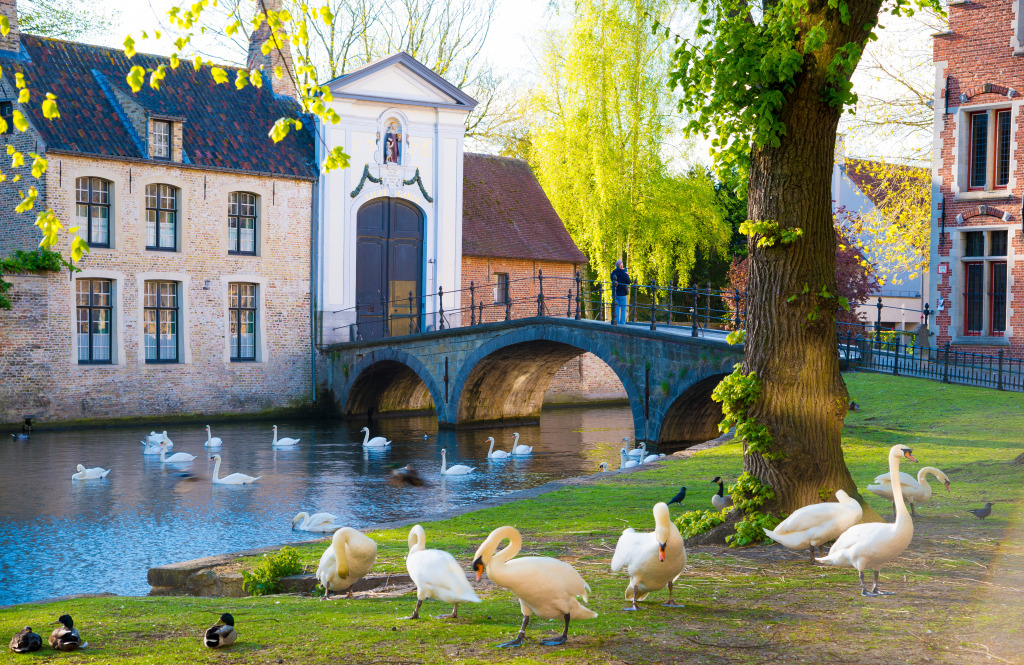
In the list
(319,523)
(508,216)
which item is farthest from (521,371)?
(319,523)

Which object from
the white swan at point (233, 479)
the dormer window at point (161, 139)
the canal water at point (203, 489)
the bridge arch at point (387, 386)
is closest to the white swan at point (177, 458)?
the canal water at point (203, 489)

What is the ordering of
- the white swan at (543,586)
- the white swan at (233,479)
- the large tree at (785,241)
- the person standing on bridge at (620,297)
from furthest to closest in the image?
the person standing on bridge at (620,297), the white swan at (233,479), the large tree at (785,241), the white swan at (543,586)

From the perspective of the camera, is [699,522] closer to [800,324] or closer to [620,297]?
[800,324]

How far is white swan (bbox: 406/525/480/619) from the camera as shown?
17.7 feet

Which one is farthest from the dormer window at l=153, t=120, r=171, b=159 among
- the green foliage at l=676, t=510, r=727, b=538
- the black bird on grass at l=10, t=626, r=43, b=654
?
the black bird on grass at l=10, t=626, r=43, b=654

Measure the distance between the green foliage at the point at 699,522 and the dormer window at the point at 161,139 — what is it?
22.3 metres

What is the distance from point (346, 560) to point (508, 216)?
93.1ft

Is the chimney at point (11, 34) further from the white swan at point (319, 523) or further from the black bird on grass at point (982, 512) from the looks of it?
the black bird on grass at point (982, 512)

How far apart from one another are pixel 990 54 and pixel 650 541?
19.1 metres

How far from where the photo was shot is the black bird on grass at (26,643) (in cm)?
511

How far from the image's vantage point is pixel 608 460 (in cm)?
1942

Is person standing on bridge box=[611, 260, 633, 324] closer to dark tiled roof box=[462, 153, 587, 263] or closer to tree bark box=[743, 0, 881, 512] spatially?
dark tiled roof box=[462, 153, 587, 263]

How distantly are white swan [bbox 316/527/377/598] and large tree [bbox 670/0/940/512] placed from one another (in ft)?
9.58

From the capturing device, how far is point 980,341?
822 inches
